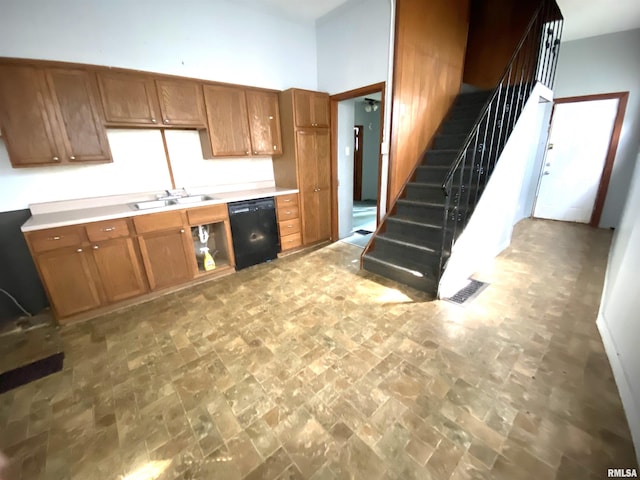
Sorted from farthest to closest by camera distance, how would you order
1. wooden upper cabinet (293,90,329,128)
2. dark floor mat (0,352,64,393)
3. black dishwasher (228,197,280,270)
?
wooden upper cabinet (293,90,329,128) → black dishwasher (228,197,280,270) → dark floor mat (0,352,64,393)

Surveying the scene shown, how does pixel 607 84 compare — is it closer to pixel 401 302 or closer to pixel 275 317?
pixel 401 302

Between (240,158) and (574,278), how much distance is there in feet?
14.2

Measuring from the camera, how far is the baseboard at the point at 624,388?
1331 millimetres

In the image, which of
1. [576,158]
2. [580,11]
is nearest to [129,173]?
[580,11]

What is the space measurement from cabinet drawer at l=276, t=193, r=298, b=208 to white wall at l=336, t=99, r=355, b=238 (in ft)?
3.05

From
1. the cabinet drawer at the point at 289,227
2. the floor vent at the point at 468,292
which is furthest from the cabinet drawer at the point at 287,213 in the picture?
the floor vent at the point at 468,292

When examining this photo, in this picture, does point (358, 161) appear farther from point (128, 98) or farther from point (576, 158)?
point (128, 98)

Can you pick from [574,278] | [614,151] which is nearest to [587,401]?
[574,278]

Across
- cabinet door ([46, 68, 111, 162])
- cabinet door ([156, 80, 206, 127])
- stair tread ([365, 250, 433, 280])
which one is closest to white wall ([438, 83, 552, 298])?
stair tread ([365, 250, 433, 280])

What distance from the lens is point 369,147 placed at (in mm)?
7539

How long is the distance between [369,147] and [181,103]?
220 inches

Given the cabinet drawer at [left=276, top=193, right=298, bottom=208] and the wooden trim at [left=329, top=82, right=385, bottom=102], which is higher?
the wooden trim at [left=329, top=82, right=385, bottom=102]

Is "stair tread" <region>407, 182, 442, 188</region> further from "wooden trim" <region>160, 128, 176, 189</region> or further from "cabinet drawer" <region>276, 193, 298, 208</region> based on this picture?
"wooden trim" <region>160, 128, 176, 189</region>

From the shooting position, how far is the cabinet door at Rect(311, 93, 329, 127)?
12.2 ft
